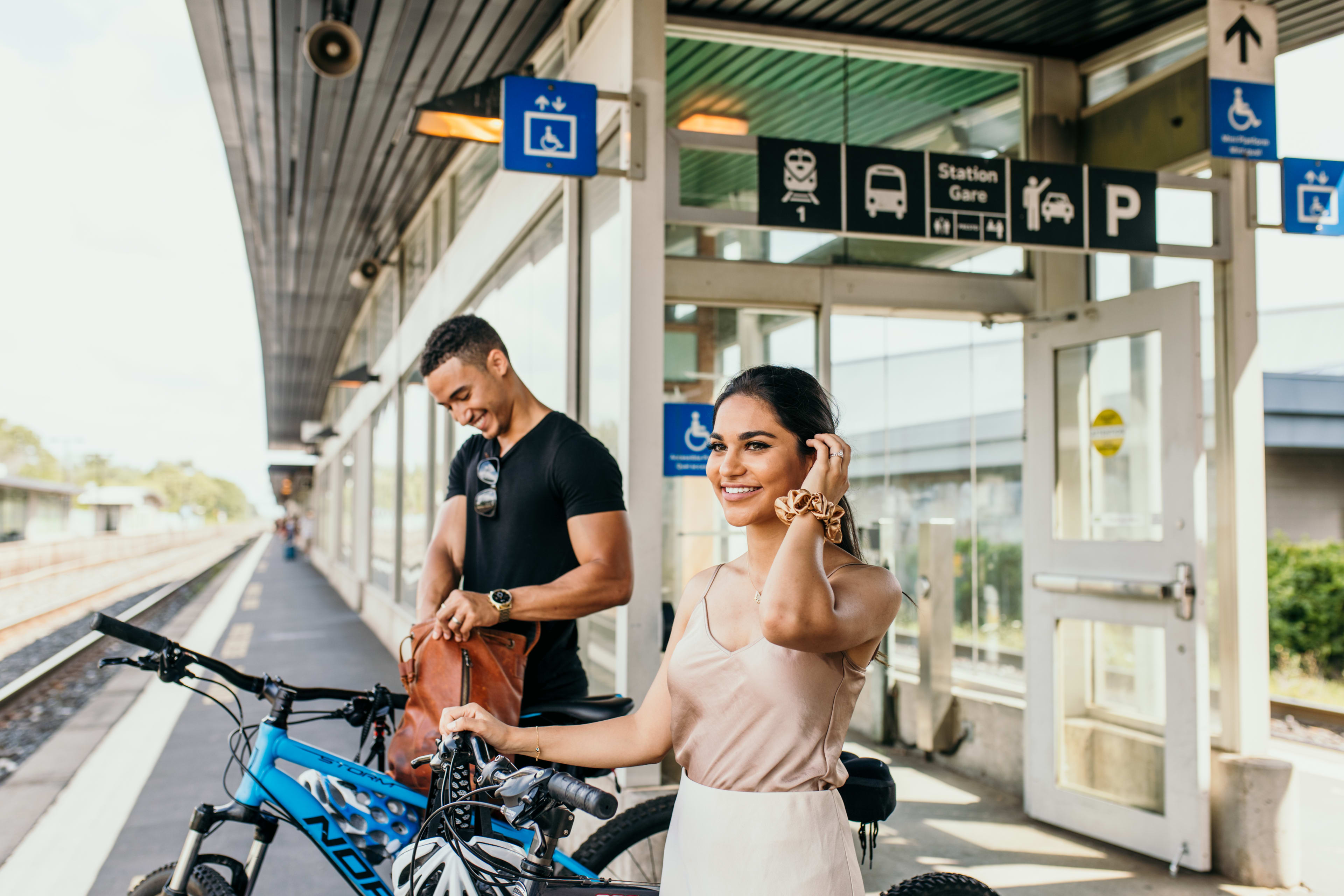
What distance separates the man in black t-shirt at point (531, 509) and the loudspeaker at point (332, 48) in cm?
386

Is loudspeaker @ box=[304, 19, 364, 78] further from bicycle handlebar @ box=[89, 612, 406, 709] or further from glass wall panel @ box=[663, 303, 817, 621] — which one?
bicycle handlebar @ box=[89, 612, 406, 709]

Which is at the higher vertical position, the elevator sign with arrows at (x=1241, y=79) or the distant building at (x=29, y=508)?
the elevator sign with arrows at (x=1241, y=79)

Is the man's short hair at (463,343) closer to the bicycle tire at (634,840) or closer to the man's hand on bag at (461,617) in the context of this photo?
the man's hand on bag at (461,617)

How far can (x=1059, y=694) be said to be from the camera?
4.70 m

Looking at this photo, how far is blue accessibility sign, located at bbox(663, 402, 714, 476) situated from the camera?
14.9 feet

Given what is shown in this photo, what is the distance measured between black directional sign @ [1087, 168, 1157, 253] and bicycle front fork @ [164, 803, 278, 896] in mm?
3763

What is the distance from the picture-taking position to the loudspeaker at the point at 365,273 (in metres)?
11.9

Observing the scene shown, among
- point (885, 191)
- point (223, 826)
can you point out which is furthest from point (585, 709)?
point (223, 826)

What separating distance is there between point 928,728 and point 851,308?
2710mm

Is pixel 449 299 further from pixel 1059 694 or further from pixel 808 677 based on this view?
pixel 808 677

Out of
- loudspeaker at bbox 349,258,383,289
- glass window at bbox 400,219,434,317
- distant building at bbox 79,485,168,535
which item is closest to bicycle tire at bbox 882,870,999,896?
glass window at bbox 400,219,434,317

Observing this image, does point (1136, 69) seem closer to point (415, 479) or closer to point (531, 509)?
point (531, 509)

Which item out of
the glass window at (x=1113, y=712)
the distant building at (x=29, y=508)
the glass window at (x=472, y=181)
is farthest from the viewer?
the distant building at (x=29, y=508)

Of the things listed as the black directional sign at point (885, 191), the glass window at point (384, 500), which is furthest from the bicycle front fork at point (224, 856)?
the glass window at point (384, 500)
